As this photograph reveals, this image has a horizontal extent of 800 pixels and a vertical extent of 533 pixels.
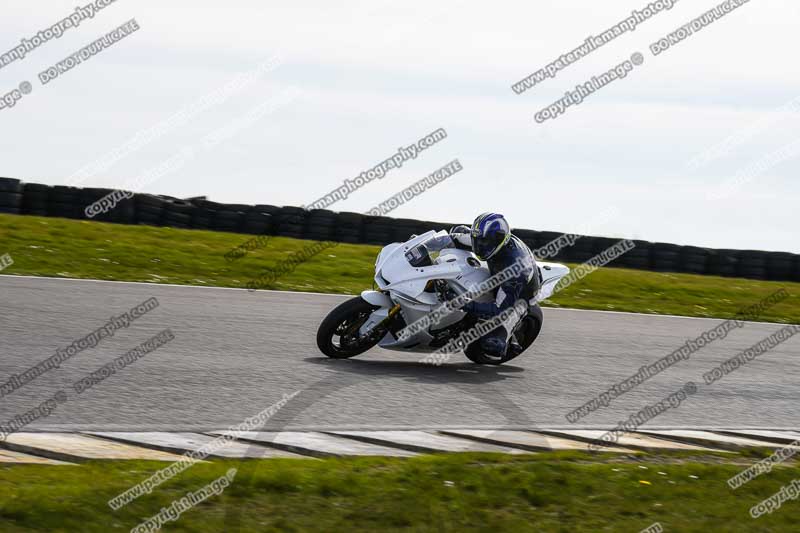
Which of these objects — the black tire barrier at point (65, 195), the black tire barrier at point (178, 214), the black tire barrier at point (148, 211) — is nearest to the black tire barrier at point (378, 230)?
the black tire barrier at point (178, 214)

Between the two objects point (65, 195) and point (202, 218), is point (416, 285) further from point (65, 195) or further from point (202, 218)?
point (65, 195)

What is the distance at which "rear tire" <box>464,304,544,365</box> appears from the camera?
10410mm

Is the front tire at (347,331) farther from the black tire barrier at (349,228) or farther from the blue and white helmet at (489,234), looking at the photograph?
the black tire barrier at (349,228)

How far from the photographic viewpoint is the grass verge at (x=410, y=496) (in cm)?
495

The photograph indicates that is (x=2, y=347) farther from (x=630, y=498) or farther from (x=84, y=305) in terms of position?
(x=630, y=498)

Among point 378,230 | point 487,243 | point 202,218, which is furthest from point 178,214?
point 487,243

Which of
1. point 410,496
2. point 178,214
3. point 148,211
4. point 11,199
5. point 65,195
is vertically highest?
point 11,199

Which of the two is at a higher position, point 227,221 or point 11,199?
point 11,199

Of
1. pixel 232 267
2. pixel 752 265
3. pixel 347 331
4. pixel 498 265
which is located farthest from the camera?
pixel 752 265

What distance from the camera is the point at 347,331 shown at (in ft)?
32.0

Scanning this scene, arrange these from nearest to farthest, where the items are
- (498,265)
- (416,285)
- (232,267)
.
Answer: (416,285) → (498,265) → (232,267)

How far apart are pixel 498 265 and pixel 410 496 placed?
458cm

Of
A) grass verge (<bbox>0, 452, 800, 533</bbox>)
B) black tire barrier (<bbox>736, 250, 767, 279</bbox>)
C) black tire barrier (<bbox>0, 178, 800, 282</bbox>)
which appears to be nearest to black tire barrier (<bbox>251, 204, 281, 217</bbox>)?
black tire barrier (<bbox>0, 178, 800, 282</bbox>)

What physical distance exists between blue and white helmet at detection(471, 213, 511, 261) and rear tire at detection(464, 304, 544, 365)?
98 cm
